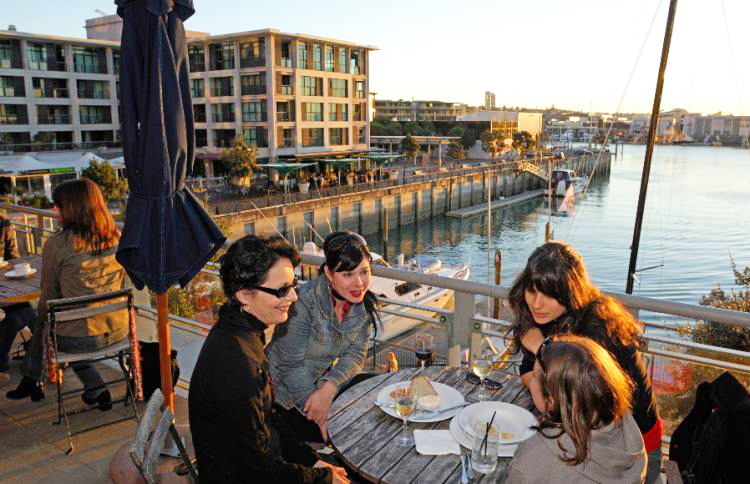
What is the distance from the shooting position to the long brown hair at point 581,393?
1807 millimetres

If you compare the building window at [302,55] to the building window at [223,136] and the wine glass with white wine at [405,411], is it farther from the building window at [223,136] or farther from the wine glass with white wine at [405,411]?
the wine glass with white wine at [405,411]

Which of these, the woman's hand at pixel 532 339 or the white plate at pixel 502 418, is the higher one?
the woman's hand at pixel 532 339

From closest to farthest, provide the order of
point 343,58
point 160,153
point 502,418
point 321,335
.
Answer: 1. point 502,418
2. point 160,153
3. point 321,335
4. point 343,58

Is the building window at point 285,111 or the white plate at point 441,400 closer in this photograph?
the white plate at point 441,400

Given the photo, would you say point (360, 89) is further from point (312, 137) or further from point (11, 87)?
point (11, 87)

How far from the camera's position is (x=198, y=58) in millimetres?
52500

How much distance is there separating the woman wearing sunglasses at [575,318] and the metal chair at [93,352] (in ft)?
9.34

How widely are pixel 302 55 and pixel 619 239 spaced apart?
3237 cm

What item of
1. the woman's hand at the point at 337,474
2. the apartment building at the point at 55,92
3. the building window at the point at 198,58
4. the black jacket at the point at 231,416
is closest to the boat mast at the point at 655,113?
the woman's hand at the point at 337,474

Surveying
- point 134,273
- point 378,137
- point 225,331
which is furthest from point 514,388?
point 378,137

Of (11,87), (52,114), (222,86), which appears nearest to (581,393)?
(222,86)

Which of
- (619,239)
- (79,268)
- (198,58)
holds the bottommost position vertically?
(619,239)

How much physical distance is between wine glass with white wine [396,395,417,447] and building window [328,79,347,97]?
53.9 metres

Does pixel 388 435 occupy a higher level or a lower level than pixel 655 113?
lower
